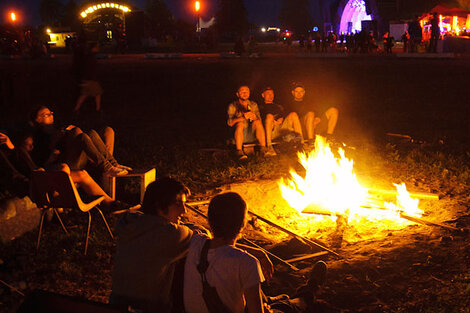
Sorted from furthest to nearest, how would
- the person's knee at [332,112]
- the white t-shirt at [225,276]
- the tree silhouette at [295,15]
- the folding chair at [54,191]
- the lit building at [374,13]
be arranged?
the tree silhouette at [295,15] < the lit building at [374,13] < the person's knee at [332,112] < the folding chair at [54,191] < the white t-shirt at [225,276]

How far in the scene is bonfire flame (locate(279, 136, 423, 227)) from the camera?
6.25m

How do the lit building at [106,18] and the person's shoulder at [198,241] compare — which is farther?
the lit building at [106,18]

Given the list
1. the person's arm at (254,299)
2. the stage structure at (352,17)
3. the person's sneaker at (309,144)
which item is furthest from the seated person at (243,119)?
the stage structure at (352,17)

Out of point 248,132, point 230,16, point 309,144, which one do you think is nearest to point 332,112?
point 309,144

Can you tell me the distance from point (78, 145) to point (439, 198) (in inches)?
178

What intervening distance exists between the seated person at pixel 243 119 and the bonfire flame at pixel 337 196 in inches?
47.3

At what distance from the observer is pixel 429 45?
31.0 meters

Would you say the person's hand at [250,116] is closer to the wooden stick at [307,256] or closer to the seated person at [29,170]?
the seated person at [29,170]

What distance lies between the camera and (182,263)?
3568 mm

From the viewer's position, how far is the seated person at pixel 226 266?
9.84ft

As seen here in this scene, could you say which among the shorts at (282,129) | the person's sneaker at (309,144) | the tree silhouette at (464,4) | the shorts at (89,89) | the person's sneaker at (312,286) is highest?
the tree silhouette at (464,4)

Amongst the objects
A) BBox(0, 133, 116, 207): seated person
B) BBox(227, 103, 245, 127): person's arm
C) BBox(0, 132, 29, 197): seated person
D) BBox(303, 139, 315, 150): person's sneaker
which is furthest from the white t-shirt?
BBox(303, 139, 315, 150): person's sneaker

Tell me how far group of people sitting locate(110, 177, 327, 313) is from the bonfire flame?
8.78 feet

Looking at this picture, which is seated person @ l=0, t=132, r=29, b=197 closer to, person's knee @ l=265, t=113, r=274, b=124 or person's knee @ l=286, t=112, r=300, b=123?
person's knee @ l=265, t=113, r=274, b=124
